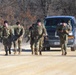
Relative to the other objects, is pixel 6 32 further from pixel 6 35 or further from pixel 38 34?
pixel 38 34

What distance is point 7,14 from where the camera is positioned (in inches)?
1984

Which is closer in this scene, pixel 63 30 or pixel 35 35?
pixel 63 30

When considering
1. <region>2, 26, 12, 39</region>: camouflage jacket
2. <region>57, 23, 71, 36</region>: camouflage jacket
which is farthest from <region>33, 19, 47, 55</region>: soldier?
<region>2, 26, 12, 39</region>: camouflage jacket

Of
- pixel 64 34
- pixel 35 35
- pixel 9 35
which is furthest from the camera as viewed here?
pixel 9 35

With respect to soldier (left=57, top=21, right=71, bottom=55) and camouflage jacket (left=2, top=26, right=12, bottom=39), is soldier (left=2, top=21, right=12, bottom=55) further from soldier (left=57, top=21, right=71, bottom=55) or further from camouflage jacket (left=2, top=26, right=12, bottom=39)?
soldier (left=57, top=21, right=71, bottom=55)

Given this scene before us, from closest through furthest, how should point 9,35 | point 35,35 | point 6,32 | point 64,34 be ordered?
1. point 64,34
2. point 35,35
3. point 6,32
4. point 9,35

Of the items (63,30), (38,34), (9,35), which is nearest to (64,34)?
(63,30)

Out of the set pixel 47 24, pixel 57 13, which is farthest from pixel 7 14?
pixel 47 24

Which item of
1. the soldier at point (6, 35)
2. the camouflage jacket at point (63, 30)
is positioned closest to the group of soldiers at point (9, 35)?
the soldier at point (6, 35)

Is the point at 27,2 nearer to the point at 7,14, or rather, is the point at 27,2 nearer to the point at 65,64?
the point at 7,14

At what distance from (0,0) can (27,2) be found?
973 cm

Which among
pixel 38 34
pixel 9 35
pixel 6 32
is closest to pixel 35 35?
pixel 38 34

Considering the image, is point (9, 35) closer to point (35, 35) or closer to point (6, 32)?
point (6, 32)

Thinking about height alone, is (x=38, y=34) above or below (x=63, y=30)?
below
